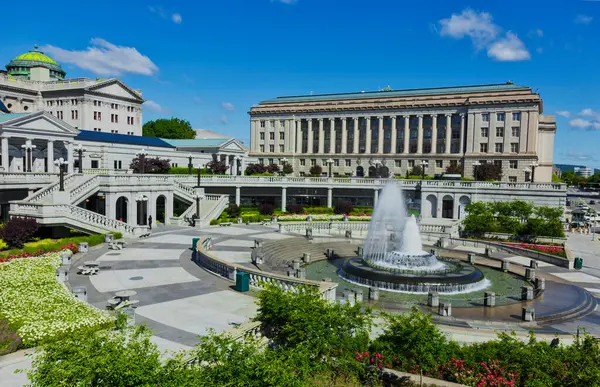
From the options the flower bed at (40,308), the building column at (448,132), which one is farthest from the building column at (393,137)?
the flower bed at (40,308)

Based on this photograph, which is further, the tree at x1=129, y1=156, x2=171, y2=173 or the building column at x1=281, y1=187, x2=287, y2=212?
the building column at x1=281, y1=187, x2=287, y2=212

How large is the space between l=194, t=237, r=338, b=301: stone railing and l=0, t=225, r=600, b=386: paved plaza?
0.61m

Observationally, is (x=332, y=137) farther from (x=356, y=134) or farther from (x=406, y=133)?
(x=406, y=133)

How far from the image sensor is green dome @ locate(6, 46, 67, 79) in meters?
111

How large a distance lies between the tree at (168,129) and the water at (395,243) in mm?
107040

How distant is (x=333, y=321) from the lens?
13625 millimetres

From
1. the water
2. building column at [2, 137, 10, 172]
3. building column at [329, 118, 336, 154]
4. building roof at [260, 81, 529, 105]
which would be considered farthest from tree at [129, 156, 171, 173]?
building roof at [260, 81, 529, 105]

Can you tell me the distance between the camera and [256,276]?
76.2 feet

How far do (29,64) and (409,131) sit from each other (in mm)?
101744

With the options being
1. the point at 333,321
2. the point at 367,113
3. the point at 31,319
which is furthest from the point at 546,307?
the point at 367,113

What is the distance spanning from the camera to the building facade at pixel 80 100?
94375 mm

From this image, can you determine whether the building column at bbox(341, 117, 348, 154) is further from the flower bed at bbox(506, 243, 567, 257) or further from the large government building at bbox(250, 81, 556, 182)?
the flower bed at bbox(506, 243, 567, 257)

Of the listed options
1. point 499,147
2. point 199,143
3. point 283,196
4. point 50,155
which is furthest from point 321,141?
point 50,155

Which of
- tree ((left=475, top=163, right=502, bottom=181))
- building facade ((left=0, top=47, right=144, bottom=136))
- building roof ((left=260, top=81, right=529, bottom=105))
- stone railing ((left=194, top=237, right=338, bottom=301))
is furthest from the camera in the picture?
building roof ((left=260, top=81, right=529, bottom=105))
